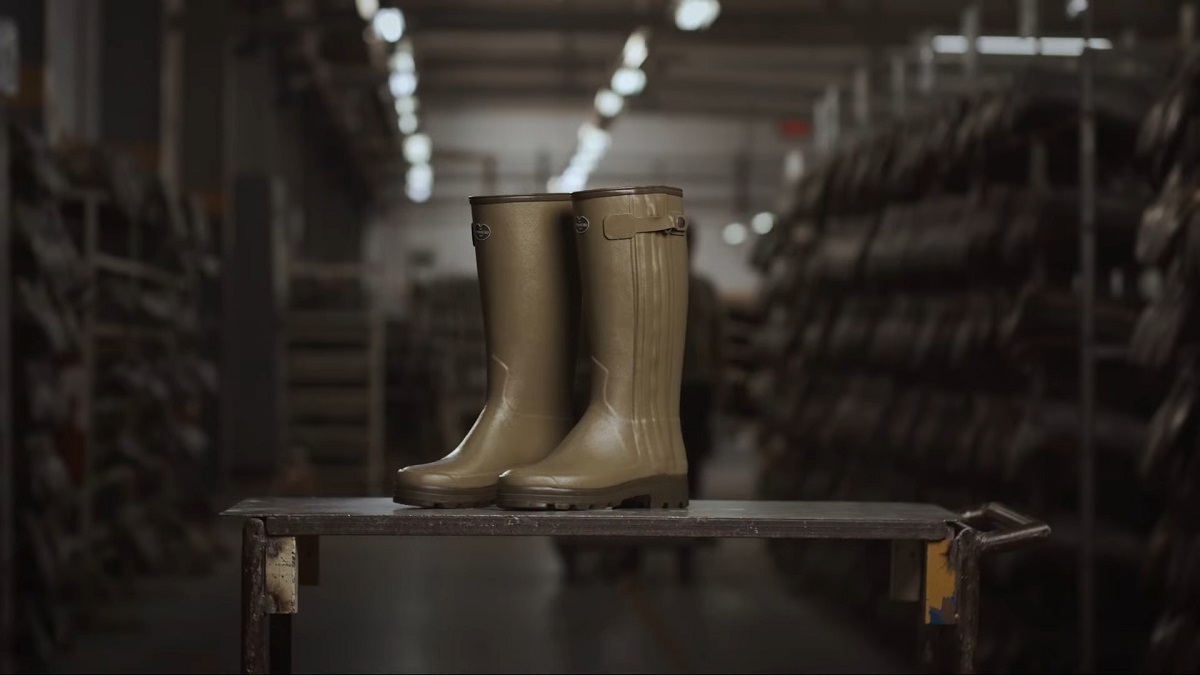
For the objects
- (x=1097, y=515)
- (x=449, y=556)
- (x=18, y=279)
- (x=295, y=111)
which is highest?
(x=295, y=111)

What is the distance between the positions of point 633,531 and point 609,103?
12.9 metres

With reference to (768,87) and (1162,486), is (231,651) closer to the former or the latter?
(1162,486)

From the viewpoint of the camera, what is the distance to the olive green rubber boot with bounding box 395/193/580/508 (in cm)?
254

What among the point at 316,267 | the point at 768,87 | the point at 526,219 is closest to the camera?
the point at 526,219

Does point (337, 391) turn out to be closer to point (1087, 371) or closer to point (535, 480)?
point (1087, 371)

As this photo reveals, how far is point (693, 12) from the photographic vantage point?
10797 millimetres

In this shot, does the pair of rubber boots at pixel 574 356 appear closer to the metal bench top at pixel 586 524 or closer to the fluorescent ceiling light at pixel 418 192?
the metal bench top at pixel 586 524

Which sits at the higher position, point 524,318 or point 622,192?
point 622,192

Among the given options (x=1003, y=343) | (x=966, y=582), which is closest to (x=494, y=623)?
(x=1003, y=343)

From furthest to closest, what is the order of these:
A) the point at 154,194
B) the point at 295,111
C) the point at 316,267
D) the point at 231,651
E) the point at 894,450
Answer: the point at 295,111 → the point at 316,267 → the point at 154,194 → the point at 894,450 → the point at 231,651

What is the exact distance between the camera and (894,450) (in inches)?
212

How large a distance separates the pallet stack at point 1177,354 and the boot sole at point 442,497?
1.64 m

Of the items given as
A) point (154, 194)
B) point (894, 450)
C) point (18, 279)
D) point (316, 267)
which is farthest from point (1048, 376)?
point (316, 267)

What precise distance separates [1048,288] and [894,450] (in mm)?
1020
